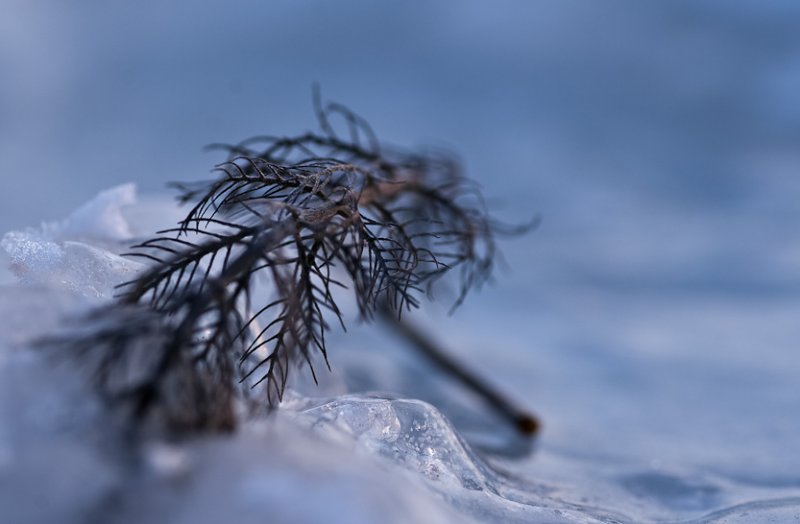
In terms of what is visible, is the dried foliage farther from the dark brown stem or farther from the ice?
the dark brown stem

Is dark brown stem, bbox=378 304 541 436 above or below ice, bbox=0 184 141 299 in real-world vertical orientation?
above

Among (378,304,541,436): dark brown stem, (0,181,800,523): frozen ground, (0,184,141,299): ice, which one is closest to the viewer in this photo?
(0,181,800,523): frozen ground

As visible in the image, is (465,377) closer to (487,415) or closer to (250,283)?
(487,415)

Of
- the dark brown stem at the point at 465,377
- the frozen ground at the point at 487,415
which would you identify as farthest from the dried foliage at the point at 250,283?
the dark brown stem at the point at 465,377

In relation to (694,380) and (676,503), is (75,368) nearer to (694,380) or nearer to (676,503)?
(676,503)

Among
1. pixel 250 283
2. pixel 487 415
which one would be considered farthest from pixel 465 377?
pixel 250 283

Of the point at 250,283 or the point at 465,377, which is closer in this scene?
the point at 250,283

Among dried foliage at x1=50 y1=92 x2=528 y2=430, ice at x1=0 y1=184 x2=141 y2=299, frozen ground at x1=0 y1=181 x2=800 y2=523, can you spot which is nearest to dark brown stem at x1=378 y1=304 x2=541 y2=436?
frozen ground at x1=0 y1=181 x2=800 y2=523
